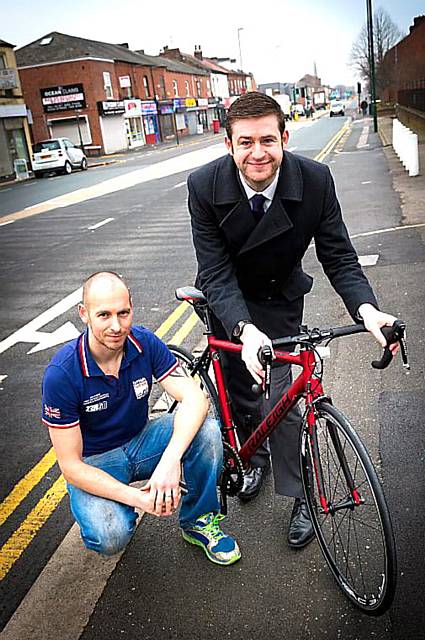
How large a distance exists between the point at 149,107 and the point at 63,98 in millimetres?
11891

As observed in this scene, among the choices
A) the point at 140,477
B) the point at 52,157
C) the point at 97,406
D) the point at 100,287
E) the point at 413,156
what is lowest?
the point at 140,477

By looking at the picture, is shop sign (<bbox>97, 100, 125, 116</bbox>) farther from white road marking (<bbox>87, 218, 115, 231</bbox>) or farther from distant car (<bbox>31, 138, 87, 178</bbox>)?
white road marking (<bbox>87, 218, 115, 231</bbox>)

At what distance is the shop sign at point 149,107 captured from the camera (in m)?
62.4

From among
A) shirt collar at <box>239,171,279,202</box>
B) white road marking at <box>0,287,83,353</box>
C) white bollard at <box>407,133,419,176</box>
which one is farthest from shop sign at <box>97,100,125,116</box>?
shirt collar at <box>239,171,279,202</box>

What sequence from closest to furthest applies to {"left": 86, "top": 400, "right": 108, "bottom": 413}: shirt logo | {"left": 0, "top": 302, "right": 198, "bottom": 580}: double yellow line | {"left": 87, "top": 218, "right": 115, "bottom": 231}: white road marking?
{"left": 86, "top": 400, "right": 108, "bottom": 413}: shirt logo, {"left": 0, "top": 302, "right": 198, "bottom": 580}: double yellow line, {"left": 87, "top": 218, "right": 115, "bottom": 231}: white road marking

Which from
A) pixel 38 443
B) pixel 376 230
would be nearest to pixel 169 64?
pixel 376 230

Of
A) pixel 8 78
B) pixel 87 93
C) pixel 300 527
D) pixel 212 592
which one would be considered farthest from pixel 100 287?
pixel 87 93

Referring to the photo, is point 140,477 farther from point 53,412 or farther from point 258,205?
point 258,205

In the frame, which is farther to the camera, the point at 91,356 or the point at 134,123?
the point at 134,123

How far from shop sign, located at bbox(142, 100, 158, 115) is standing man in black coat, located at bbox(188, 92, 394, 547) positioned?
203 feet

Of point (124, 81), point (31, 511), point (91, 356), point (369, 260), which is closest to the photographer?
point (91, 356)

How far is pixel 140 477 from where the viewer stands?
3.32 m

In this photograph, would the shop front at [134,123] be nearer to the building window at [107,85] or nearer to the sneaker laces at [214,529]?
the building window at [107,85]

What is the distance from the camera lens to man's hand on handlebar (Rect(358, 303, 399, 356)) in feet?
8.87
